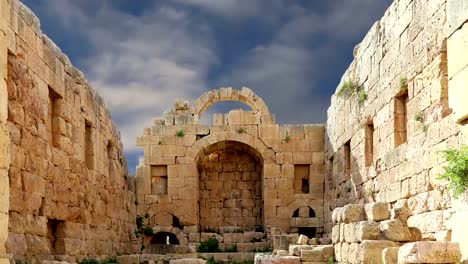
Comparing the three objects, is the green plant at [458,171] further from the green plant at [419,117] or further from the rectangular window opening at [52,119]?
the rectangular window opening at [52,119]

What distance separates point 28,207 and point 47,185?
1.05 metres

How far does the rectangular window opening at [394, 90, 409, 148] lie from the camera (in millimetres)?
10648

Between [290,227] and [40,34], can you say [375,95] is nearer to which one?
[40,34]

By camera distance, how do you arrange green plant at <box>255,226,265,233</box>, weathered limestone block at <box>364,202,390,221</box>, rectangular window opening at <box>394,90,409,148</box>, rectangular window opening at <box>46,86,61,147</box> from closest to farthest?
weathered limestone block at <box>364,202,390,221</box> < rectangular window opening at <box>394,90,409,148</box> < rectangular window opening at <box>46,86,61,147</box> < green plant at <box>255,226,265,233</box>

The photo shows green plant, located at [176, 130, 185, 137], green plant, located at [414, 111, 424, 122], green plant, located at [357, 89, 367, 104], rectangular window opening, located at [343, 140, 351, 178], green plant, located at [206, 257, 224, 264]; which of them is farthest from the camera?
green plant, located at [176, 130, 185, 137]

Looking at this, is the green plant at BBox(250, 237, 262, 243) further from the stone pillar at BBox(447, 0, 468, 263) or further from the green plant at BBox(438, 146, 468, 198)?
the stone pillar at BBox(447, 0, 468, 263)

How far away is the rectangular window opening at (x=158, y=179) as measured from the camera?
19250mm

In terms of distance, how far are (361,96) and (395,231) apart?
15.7ft

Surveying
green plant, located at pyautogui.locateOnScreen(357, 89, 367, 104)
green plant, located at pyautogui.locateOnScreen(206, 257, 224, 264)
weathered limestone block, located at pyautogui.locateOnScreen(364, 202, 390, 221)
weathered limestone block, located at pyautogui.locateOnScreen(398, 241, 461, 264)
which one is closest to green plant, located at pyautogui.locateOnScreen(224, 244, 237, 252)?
green plant, located at pyautogui.locateOnScreen(206, 257, 224, 264)

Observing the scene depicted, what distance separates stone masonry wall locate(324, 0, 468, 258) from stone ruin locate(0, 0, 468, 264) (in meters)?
0.03

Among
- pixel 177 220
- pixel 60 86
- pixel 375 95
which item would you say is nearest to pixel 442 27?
pixel 375 95

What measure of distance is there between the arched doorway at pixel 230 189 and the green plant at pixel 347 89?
5588 millimetres

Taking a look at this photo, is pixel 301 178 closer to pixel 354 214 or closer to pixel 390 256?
pixel 354 214

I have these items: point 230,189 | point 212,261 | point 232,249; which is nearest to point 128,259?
point 212,261
